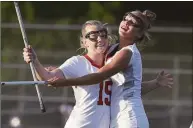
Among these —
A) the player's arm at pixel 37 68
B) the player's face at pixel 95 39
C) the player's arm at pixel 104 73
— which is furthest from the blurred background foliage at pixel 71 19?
the player's arm at pixel 104 73

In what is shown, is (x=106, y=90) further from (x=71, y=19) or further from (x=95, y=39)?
(x=71, y=19)

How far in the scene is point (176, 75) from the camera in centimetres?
1458

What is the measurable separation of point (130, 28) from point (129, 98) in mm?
481

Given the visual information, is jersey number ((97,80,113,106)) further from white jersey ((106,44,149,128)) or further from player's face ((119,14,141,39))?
player's face ((119,14,141,39))

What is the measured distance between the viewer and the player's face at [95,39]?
498 centimetres

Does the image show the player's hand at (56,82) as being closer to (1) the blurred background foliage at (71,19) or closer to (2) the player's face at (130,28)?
(2) the player's face at (130,28)

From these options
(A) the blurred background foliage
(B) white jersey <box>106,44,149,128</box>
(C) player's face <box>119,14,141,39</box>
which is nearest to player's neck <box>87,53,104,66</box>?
(B) white jersey <box>106,44,149,128</box>

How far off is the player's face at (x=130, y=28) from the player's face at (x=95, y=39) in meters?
0.21

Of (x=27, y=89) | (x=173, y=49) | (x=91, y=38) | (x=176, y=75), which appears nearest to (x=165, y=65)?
(x=176, y=75)

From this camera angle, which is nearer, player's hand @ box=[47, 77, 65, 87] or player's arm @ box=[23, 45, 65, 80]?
player's hand @ box=[47, 77, 65, 87]

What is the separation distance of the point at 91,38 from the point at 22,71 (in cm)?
933

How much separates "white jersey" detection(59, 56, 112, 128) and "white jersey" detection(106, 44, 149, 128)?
0.05 m

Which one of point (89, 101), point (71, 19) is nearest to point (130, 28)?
point (89, 101)

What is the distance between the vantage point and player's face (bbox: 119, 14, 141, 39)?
4797 millimetres
